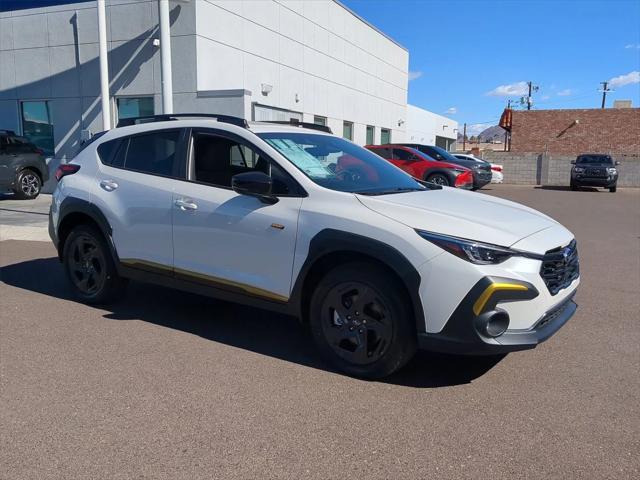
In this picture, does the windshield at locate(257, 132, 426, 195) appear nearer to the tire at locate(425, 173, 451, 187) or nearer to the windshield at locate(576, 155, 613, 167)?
the tire at locate(425, 173, 451, 187)

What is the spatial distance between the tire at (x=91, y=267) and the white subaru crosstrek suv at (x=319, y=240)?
15 mm

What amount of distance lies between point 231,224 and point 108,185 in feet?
5.41

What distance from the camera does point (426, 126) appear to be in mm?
45938

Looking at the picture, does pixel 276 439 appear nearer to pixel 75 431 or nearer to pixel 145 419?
pixel 145 419

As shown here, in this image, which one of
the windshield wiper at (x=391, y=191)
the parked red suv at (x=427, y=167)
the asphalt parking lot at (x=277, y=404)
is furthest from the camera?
the parked red suv at (x=427, y=167)

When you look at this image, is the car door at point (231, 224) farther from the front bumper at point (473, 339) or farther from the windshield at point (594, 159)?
the windshield at point (594, 159)

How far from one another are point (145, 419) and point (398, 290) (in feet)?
5.80

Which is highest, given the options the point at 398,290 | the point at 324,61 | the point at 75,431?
the point at 324,61

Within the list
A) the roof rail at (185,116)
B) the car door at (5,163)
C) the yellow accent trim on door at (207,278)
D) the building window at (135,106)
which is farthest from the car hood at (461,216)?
the car door at (5,163)

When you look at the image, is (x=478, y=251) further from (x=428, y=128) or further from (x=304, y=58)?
(x=428, y=128)

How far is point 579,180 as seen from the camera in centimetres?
2616

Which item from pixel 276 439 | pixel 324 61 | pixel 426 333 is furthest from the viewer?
pixel 324 61

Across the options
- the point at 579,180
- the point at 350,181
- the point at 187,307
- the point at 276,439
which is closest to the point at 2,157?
the point at 187,307

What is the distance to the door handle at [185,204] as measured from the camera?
4691 millimetres
